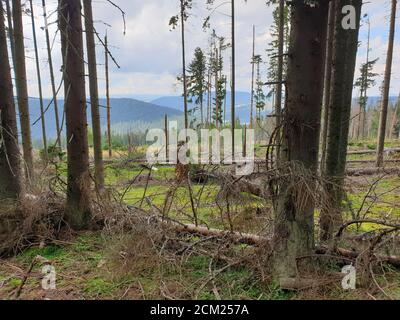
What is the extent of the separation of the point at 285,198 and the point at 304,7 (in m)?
1.52

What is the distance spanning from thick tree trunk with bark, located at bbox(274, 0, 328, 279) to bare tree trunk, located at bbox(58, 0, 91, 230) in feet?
8.19

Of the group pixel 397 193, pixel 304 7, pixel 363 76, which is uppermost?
pixel 363 76

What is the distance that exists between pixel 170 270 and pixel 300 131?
1.75m

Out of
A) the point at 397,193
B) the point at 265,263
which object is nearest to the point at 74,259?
the point at 265,263

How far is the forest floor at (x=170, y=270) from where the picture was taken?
7.92 feet

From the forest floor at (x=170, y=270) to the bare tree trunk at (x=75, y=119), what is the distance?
410 mm

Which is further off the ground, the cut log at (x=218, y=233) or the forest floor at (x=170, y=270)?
the cut log at (x=218, y=233)

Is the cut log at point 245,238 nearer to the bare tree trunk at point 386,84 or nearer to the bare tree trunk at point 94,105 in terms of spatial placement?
the bare tree trunk at point 94,105

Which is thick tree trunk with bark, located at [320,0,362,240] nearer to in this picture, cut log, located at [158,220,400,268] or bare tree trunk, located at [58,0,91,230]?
cut log, located at [158,220,400,268]

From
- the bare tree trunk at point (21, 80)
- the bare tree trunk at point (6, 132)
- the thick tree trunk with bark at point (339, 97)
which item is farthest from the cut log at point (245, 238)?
the bare tree trunk at point (21, 80)

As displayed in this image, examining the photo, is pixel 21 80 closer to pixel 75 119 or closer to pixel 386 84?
pixel 75 119

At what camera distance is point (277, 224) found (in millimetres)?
2531
